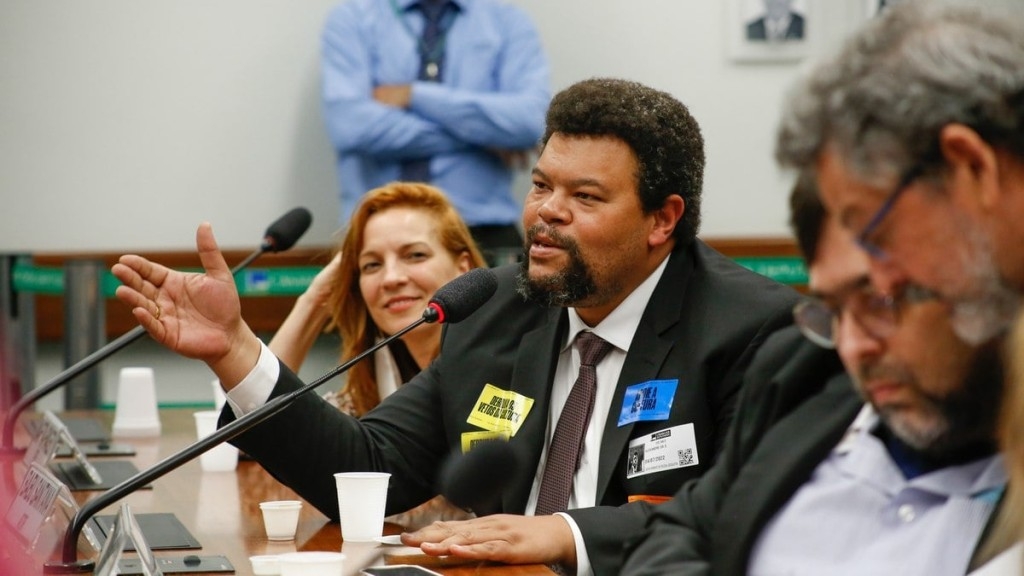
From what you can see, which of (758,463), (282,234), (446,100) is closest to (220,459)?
(282,234)

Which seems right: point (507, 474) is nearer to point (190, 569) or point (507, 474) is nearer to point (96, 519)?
point (190, 569)

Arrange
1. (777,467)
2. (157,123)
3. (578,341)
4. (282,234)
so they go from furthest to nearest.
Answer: (157,123) < (282,234) < (578,341) < (777,467)

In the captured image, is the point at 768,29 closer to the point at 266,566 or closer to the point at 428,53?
the point at 428,53

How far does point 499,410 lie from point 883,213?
1438 millimetres

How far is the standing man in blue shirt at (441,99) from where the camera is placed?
596 centimetres

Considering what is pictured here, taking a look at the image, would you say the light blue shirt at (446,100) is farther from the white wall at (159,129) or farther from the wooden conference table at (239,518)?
the wooden conference table at (239,518)

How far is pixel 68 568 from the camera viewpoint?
2133mm

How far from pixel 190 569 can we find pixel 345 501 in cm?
34

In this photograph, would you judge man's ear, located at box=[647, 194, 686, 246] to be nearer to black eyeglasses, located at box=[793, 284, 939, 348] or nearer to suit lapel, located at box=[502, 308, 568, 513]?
suit lapel, located at box=[502, 308, 568, 513]

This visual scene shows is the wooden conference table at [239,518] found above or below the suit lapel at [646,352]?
below

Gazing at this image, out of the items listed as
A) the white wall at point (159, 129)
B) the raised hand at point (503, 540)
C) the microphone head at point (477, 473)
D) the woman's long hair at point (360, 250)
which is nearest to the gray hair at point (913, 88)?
the microphone head at point (477, 473)

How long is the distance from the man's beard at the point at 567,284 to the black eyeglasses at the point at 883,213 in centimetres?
131

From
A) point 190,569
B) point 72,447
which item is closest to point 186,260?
point 72,447

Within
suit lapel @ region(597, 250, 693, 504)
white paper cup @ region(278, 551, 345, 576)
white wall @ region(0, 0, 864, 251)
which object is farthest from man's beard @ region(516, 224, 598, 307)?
white wall @ region(0, 0, 864, 251)
